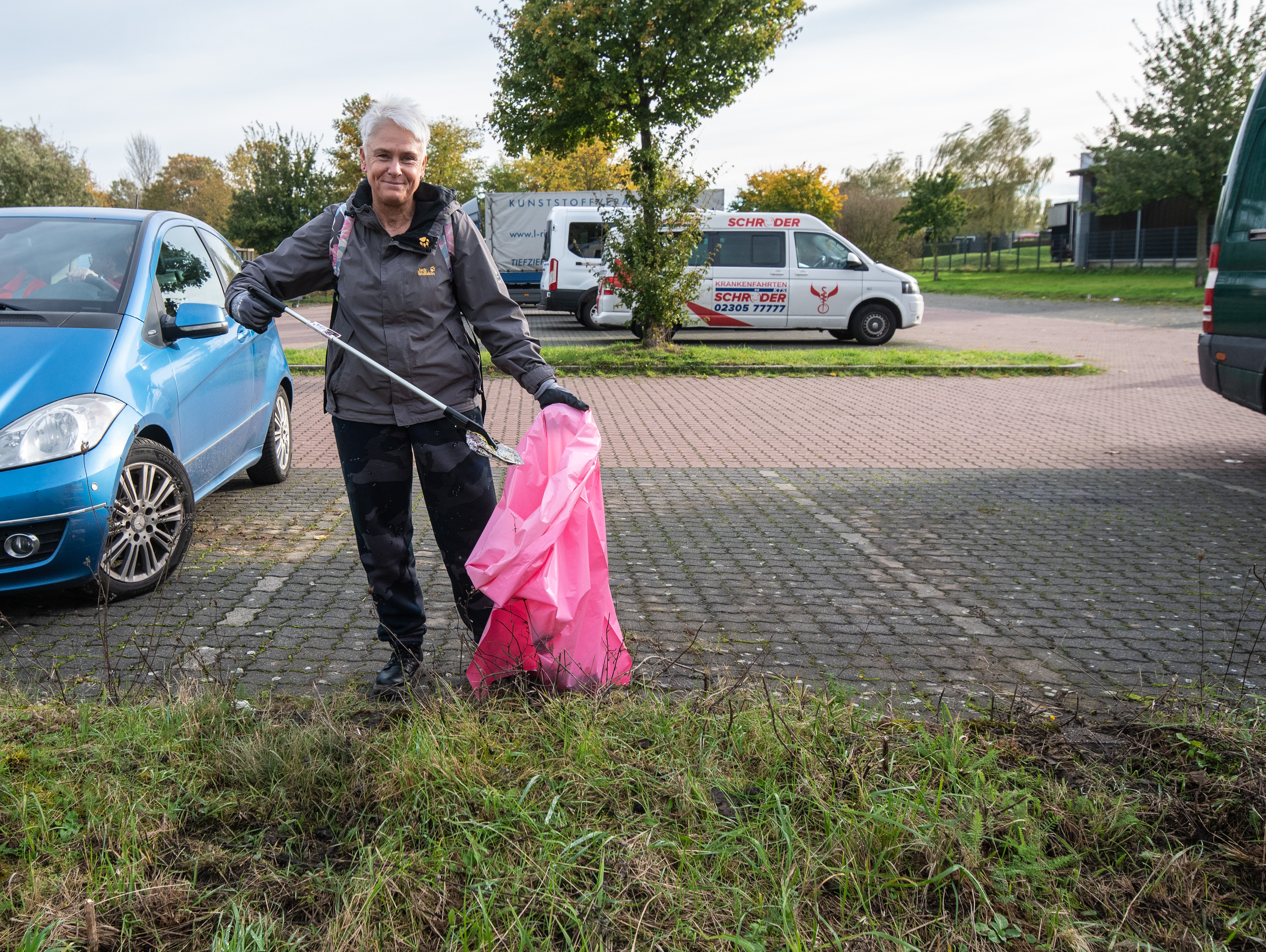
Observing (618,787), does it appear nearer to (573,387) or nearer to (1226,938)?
(1226,938)

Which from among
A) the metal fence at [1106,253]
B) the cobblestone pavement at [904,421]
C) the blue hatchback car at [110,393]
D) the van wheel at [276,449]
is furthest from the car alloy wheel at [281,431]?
the metal fence at [1106,253]

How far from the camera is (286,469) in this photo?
7.05 m

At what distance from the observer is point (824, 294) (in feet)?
55.4

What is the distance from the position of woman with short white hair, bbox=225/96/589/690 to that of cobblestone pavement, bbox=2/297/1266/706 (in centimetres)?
41

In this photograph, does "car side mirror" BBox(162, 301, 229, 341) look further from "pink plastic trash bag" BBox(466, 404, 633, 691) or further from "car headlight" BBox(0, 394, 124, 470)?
"pink plastic trash bag" BBox(466, 404, 633, 691)

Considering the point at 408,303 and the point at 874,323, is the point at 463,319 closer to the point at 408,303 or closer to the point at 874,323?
the point at 408,303

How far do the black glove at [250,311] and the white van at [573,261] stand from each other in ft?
52.5

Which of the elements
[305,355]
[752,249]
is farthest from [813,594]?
[752,249]

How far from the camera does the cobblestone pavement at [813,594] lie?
366 centimetres

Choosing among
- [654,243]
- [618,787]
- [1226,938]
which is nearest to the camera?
[1226,938]

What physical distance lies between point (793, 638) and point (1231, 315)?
485 centimetres

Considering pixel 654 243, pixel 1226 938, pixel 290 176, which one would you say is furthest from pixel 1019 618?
pixel 290 176

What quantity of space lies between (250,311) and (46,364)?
5.15 ft

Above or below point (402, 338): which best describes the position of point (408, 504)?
below
